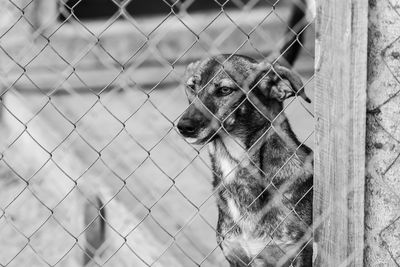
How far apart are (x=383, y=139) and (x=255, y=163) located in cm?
103

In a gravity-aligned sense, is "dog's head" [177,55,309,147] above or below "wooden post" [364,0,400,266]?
above

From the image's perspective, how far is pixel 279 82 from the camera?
3.89 m

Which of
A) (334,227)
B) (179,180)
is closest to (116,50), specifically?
(179,180)

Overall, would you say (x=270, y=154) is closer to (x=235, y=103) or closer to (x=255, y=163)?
(x=255, y=163)

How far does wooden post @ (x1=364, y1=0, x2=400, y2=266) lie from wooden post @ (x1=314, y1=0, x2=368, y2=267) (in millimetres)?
52

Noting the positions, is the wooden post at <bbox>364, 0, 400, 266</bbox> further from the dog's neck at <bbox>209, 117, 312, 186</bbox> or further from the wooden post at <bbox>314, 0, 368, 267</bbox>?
the dog's neck at <bbox>209, 117, 312, 186</bbox>

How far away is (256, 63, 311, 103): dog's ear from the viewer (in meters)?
3.68

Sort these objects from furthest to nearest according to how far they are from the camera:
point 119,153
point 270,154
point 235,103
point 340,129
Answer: point 119,153
point 235,103
point 270,154
point 340,129

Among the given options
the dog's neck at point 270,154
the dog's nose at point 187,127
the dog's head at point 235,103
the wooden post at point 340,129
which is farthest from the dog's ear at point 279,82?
the wooden post at point 340,129

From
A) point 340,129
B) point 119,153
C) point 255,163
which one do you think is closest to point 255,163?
point 255,163

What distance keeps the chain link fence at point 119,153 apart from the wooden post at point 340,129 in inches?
12.8

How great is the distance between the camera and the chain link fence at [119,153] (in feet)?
12.3

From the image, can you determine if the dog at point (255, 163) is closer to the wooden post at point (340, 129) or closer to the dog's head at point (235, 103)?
the dog's head at point (235, 103)

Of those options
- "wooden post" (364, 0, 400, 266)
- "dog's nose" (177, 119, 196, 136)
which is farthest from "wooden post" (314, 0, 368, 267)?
"dog's nose" (177, 119, 196, 136)
